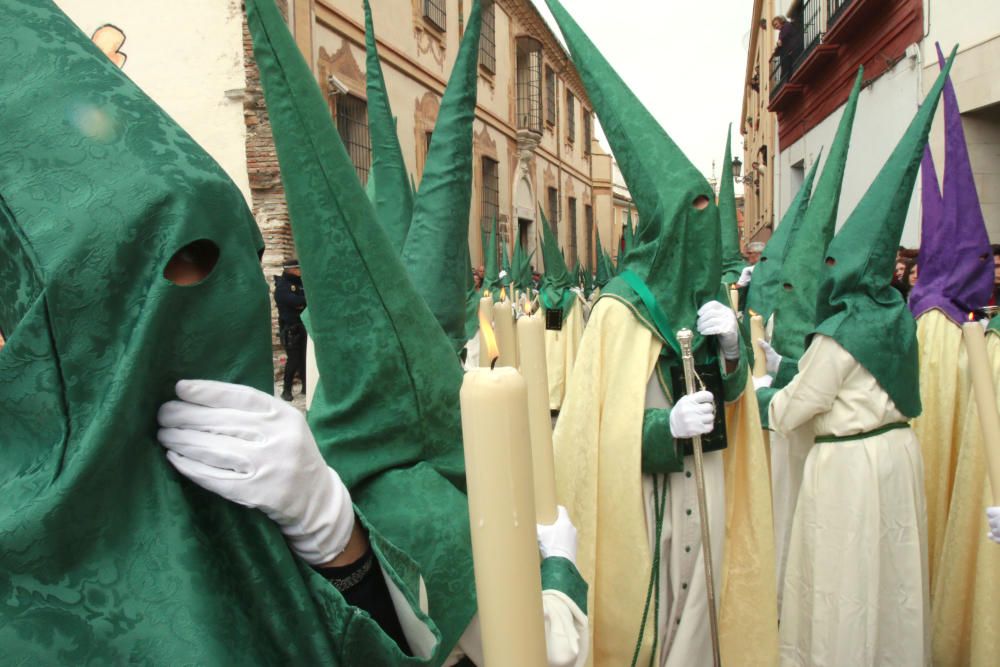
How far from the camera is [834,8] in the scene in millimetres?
11805

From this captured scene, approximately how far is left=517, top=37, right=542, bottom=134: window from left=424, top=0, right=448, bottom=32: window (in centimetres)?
532

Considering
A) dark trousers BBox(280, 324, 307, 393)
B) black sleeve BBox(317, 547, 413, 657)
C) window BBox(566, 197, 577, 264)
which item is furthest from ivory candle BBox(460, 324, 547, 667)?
window BBox(566, 197, 577, 264)

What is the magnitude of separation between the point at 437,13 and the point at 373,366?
14.5 meters

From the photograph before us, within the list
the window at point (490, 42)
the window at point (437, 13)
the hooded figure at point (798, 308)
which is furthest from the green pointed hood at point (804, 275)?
the window at point (490, 42)

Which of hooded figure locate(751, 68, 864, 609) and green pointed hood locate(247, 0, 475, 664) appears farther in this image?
hooded figure locate(751, 68, 864, 609)

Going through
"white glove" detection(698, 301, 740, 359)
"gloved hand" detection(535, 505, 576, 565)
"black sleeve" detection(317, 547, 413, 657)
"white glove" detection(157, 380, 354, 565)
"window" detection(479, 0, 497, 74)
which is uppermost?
"window" detection(479, 0, 497, 74)

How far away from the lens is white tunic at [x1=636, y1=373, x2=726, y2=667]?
286cm

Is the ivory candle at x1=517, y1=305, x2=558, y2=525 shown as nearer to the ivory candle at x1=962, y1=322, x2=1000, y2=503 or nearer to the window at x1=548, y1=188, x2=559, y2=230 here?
the ivory candle at x1=962, y1=322, x2=1000, y2=503

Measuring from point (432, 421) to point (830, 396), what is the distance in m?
2.32

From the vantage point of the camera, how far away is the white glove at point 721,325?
2.96 metres

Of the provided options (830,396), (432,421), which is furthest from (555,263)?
(432,421)

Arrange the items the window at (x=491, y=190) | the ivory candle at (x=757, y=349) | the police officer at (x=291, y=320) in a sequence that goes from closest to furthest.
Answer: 1. the ivory candle at (x=757, y=349)
2. the police officer at (x=291, y=320)
3. the window at (x=491, y=190)

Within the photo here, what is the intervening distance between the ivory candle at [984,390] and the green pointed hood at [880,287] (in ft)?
3.63

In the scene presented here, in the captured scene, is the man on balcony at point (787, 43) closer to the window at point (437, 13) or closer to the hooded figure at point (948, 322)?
the window at point (437, 13)
